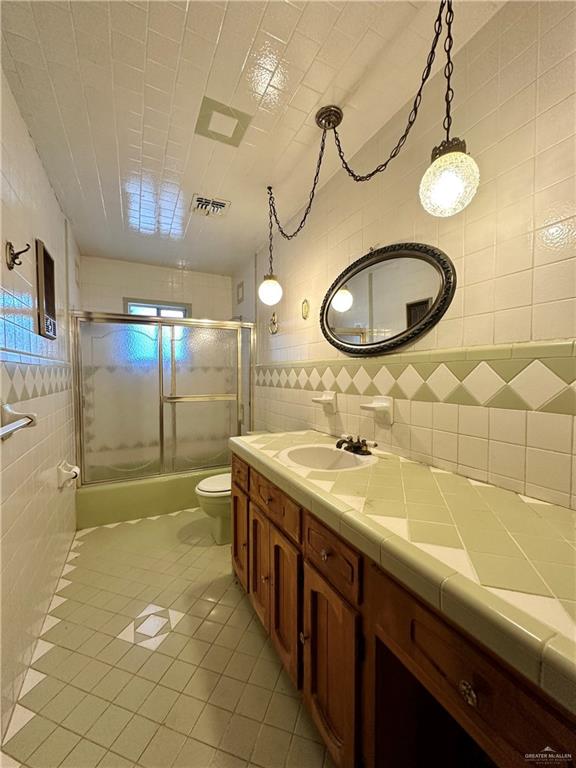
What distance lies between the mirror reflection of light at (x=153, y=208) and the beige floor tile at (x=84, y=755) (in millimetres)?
2582

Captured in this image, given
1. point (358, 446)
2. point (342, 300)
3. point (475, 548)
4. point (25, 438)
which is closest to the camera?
point (475, 548)

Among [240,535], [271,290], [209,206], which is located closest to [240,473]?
[240,535]

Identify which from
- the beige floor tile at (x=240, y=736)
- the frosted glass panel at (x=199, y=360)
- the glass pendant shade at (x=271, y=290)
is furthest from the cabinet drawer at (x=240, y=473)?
the frosted glass panel at (x=199, y=360)

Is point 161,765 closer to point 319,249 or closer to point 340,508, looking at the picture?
point 340,508

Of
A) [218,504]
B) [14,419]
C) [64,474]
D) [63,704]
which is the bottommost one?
[63,704]

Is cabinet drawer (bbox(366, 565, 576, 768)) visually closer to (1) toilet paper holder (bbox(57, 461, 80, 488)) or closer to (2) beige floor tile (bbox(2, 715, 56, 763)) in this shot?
(2) beige floor tile (bbox(2, 715, 56, 763))

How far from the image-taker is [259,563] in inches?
51.4

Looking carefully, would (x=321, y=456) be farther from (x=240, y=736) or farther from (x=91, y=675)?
(x=91, y=675)

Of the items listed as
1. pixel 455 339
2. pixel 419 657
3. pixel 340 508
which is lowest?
pixel 419 657

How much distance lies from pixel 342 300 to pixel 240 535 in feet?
4.55

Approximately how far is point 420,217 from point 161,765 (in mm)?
2101

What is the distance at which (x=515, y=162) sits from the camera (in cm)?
91

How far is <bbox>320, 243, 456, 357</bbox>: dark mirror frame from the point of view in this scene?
1.11m

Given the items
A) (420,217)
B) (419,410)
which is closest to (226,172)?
(420,217)
